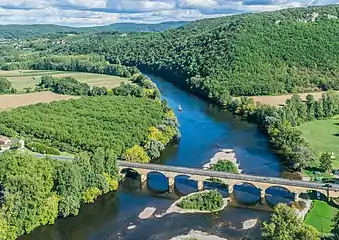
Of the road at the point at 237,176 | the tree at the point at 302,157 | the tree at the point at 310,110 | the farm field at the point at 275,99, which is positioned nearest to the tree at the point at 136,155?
the road at the point at 237,176

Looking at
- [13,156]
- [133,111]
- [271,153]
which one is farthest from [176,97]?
[13,156]

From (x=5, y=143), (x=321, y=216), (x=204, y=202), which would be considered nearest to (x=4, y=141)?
(x=5, y=143)

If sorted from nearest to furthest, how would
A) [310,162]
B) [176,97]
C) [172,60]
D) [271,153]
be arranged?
[310,162] → [271,153] → [176,97] → [172,60]

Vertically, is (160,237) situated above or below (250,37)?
below

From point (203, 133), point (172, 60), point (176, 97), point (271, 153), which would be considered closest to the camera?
point (271, 153)

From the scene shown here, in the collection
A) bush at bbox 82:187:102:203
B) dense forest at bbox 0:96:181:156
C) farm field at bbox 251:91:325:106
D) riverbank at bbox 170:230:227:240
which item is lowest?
riverbank at bbox 170:230:227:240

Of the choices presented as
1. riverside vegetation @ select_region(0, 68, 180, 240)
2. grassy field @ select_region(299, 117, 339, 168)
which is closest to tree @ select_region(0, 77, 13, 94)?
riverside vegetation @ select_region(0, 68, 180, 240)

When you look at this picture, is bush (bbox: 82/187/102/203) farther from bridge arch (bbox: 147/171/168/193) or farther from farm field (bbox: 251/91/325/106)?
farm field (bbox: 251/91/325/106)

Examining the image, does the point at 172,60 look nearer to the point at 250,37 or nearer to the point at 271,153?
the point at 250,37
